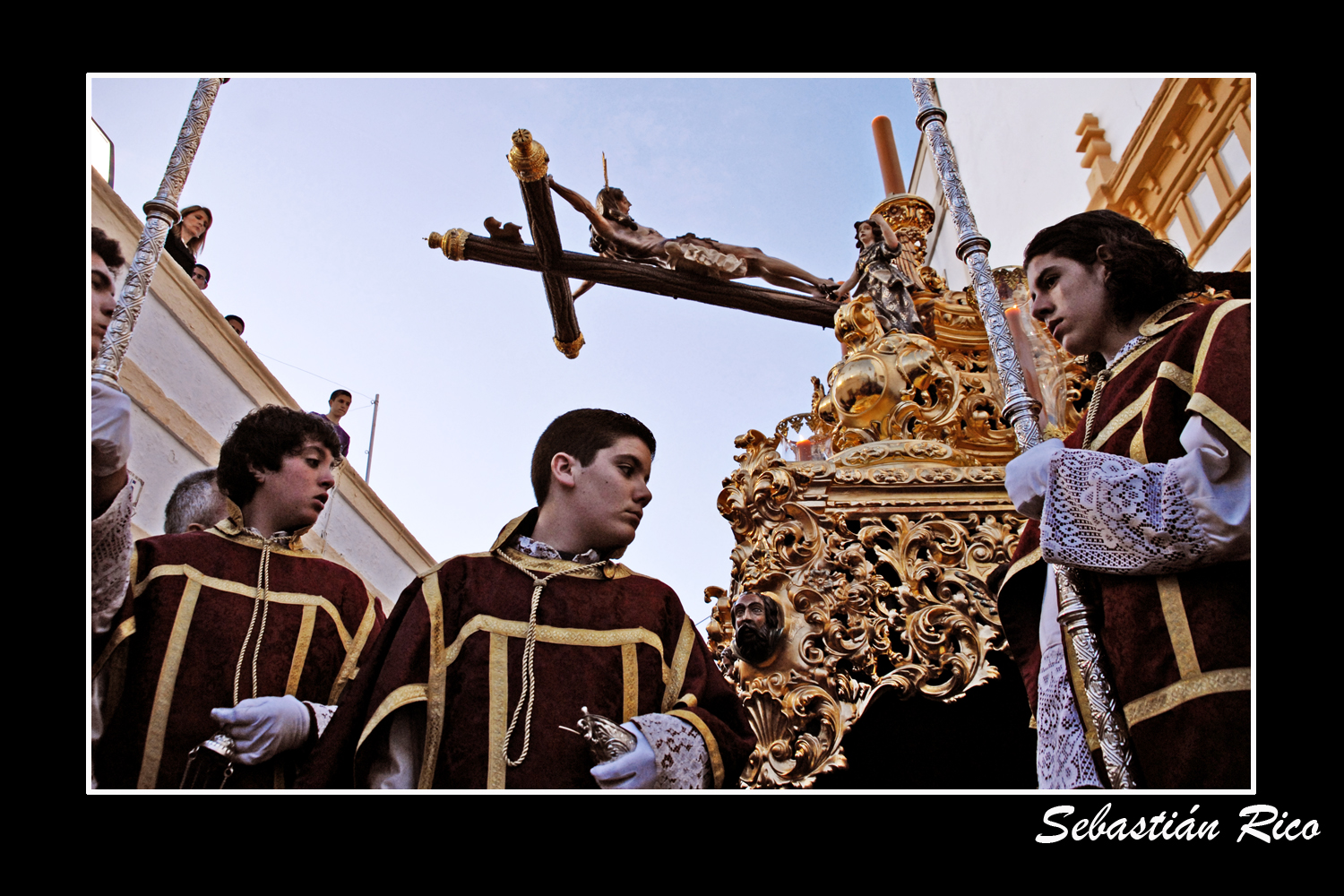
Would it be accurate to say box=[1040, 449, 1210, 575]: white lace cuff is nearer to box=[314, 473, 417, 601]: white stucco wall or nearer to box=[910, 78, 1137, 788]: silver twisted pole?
box=[910, 78, 1137, 788]: silver twisted pole

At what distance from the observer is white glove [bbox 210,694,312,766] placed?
2.34m

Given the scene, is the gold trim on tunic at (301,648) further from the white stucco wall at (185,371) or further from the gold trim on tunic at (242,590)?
the white stucco wall at (185,371)

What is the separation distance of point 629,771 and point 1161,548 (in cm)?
115

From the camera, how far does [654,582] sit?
263 cm

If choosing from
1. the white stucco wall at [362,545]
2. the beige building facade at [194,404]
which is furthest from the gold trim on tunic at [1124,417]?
the white stucco wall at [362,545]

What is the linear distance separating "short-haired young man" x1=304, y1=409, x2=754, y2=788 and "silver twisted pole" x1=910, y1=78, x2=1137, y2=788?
764 mm

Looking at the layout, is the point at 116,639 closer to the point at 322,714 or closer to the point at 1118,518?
the point at 322,714

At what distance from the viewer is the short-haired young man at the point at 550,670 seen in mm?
2260

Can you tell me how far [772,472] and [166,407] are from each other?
2355 millimetres

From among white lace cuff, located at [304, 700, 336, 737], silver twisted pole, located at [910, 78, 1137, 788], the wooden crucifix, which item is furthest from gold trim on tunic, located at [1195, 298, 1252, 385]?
the wooden crucifix
